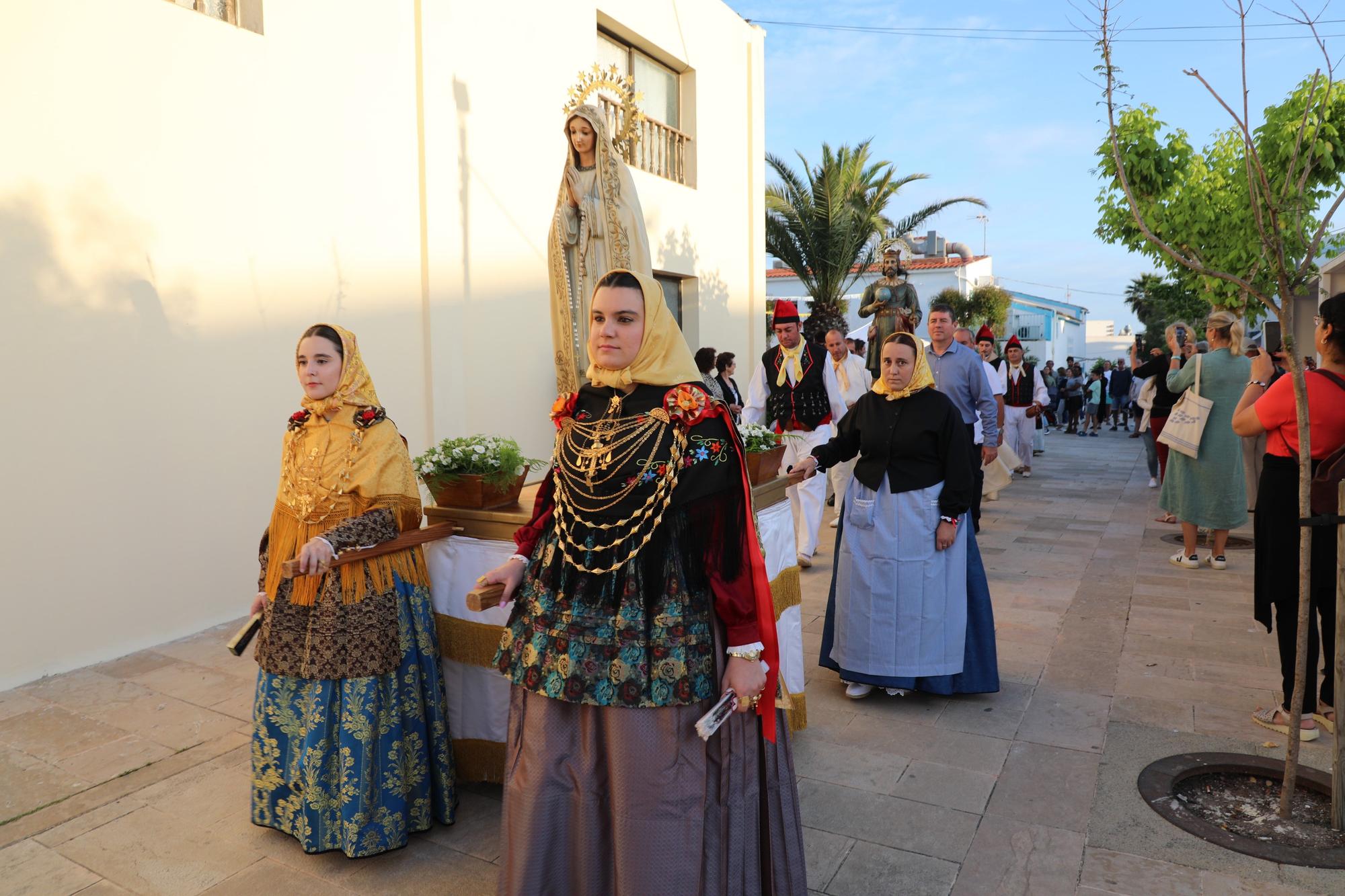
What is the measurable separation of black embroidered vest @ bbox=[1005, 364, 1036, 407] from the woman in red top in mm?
9050

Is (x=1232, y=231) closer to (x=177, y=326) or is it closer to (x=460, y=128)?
(x=460, y=128)

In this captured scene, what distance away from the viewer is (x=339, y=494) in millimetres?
3096

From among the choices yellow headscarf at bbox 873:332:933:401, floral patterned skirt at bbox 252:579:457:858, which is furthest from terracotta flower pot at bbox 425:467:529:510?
yellow headscarf at bbox 873:332:933:401

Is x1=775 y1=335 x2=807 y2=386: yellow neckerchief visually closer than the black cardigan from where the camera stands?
No

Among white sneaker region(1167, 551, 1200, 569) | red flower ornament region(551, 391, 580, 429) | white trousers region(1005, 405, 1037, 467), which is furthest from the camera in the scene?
white trousers region(1005, 405, 1037, 467)

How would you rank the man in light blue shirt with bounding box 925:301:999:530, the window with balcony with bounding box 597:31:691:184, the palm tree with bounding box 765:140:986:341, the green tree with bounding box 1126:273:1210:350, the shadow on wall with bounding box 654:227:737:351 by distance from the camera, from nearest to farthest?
the man in light blue shirt with bounding box 925:301:999:530
the window with balcony with bounding box 597:31:691:184
the shadow on wall with bounding box 654:227:737:351
the palm tree with bounding box 765:140:986:341
the green tree with bounding box 1126:273:1210:350

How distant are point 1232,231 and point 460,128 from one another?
11.3 m

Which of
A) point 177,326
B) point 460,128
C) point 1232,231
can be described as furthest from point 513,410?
point 1232,231

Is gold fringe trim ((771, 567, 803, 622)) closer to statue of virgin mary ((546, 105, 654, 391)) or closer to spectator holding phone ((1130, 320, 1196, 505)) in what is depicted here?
statue of virgin mary ((546, 105, 654, 391))

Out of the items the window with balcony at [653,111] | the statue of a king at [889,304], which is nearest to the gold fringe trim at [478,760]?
the statue of a king at [889,304]

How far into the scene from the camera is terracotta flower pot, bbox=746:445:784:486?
12.4ft

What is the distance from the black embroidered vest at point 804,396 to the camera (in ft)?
23.2

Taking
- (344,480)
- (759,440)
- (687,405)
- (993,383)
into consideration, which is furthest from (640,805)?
(993,383)

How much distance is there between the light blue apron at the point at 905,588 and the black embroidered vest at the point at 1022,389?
9.27 meters
